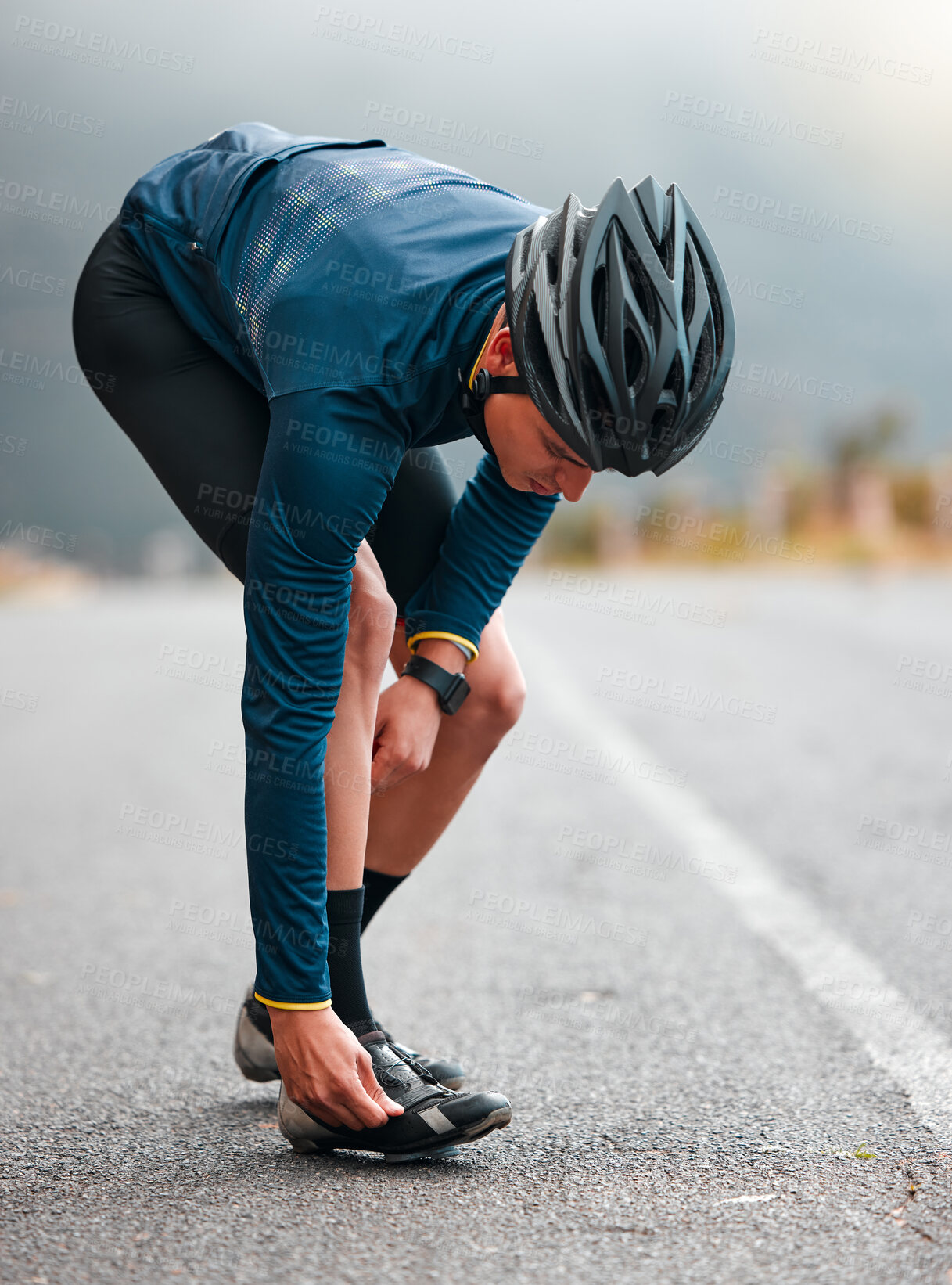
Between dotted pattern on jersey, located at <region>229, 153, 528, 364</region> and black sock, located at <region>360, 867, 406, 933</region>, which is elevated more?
dotted pattern on jersey, located at <region>229, 153, 528, 364</region>

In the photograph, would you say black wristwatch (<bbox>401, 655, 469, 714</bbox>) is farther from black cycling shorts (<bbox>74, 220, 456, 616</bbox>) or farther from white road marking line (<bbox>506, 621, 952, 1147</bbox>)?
white road marking line (<bbox>506, 621, 952, 1147</bbox>)

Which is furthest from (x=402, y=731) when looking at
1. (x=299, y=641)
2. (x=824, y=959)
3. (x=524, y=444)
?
(x=824, y=959)

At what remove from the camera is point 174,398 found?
7.73ft

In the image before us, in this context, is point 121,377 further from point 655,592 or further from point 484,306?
point 655,592

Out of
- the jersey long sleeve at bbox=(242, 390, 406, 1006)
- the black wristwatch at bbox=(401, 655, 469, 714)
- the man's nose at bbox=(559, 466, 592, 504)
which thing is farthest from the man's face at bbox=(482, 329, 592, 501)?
the black wristwatch at bbox=(401, 655, 469, 714)

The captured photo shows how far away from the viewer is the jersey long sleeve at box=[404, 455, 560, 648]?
2.51 m

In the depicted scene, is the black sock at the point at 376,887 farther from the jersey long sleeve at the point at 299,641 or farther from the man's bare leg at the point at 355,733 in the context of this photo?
the jersey long sleeve at the point at 299,641

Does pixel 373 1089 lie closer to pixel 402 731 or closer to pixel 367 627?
pixel 402 731

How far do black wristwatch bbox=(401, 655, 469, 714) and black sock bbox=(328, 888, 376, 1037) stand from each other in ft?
1.41

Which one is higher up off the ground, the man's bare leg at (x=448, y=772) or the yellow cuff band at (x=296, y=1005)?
the man's bare leg at (x=448, y=772)

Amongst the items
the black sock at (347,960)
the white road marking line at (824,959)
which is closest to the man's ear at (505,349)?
the black sock at (347,960)

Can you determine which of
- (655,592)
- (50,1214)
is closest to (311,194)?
(50,1214)

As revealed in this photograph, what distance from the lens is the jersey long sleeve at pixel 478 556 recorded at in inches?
98.9

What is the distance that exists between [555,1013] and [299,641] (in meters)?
1.44
